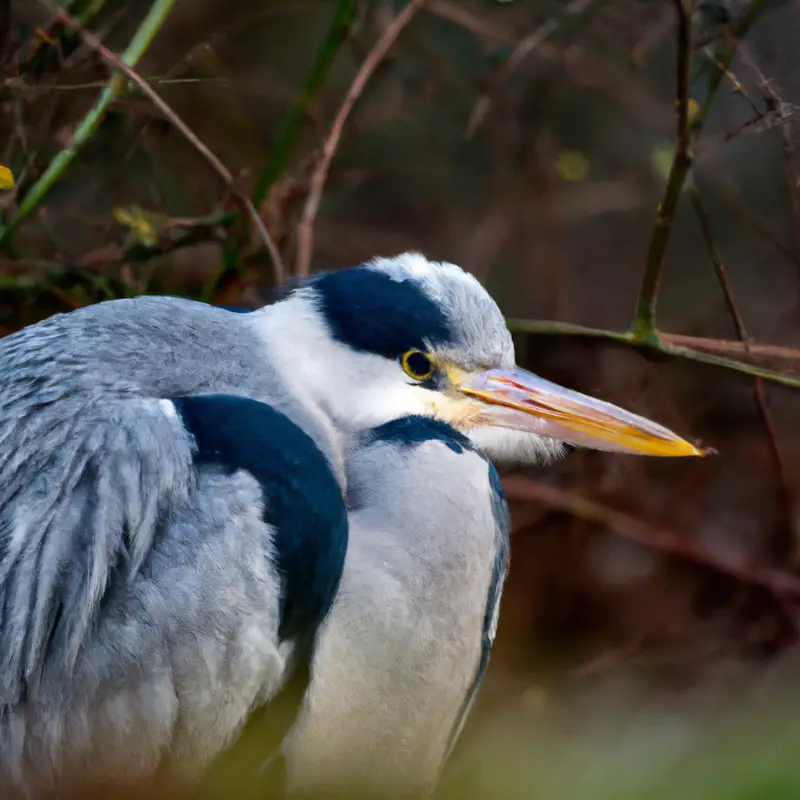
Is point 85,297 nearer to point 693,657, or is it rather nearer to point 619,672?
point 619,672

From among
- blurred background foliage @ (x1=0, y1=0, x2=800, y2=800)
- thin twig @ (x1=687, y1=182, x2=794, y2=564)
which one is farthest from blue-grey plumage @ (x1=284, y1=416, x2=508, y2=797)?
thin twig @ (x1=687, y1=182, x2=794, y2=564)

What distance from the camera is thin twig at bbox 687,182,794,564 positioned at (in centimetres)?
218

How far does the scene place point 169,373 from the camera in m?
1.41

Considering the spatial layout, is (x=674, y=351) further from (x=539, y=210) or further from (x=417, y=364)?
(x=539, y=210)

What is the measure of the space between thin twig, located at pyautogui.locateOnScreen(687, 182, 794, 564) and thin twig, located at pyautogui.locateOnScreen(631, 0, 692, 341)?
206 mm

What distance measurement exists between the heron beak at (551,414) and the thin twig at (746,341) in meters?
0.78

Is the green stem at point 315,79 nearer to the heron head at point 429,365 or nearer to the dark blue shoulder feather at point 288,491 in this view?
the heron head at point 429,365

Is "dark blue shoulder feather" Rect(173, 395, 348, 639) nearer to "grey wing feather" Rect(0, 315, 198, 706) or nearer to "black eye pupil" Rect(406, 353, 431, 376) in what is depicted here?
"grey wing feather" Rect(0, 315, 198, 706)

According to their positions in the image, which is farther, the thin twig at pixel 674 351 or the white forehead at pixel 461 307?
the thin twig at pixel 674 351

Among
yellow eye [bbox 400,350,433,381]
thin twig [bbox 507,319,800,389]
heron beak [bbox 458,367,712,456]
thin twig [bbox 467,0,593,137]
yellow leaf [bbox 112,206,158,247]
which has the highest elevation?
thin twig [bbox 467,0,593,137]

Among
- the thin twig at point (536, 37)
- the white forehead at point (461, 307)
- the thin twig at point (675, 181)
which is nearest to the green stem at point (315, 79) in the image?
the thin twig at point (536, 37)

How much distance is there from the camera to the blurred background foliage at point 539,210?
2.28 m

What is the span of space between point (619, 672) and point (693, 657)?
0.26m

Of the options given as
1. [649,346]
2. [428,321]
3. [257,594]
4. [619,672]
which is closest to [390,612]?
[257,594]
